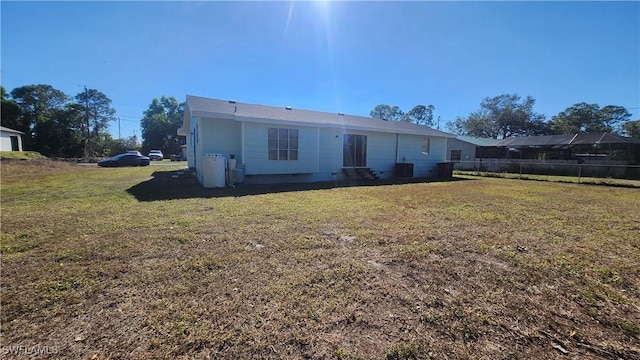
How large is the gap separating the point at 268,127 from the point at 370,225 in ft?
22.4

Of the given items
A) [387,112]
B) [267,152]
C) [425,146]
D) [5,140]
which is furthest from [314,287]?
[387,112]

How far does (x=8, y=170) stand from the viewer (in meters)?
12.4

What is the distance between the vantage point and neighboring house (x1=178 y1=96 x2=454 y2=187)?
31.6ft

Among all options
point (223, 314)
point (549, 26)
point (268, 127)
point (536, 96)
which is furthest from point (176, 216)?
point (536, 96)

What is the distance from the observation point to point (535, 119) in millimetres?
43625

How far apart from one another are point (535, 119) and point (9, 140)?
228 feet

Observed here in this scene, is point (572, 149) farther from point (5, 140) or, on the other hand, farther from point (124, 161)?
point (5, 140)

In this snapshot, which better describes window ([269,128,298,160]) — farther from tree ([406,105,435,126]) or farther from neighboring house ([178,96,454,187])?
tree ([406,105,435,126])

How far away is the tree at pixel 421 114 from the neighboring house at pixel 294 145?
4615 centimetres

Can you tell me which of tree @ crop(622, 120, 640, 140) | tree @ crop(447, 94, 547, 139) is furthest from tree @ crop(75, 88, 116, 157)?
tree @ crop(622, 120, 640, 140)

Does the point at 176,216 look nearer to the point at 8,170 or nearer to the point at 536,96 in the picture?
the point at 8,170

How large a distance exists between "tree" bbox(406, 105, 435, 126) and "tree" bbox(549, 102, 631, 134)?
803 inches

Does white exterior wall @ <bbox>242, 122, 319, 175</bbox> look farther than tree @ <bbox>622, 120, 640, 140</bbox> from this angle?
No

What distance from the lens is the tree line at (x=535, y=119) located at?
4244 cm
